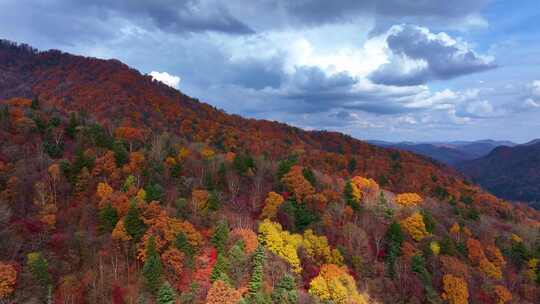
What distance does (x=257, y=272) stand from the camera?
1932 inches

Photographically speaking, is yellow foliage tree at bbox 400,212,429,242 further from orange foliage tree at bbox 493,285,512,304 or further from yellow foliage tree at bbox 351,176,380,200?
orange foliage tree at bbox 493,285,512,304

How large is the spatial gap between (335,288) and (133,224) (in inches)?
1190

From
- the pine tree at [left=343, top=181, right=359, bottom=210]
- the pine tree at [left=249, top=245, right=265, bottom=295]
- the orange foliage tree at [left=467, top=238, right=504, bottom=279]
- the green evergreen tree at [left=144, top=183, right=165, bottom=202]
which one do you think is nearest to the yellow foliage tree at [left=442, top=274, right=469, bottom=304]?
the orange foliage tree at [left=467, top=238, right=504, bottom=279]

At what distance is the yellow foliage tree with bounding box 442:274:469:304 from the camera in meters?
62.3

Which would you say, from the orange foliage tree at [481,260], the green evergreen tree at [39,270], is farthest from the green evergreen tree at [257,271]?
the orange foliage tree at [481,260]

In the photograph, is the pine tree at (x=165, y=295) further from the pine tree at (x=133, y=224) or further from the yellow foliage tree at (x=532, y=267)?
the yellow foliage tree at (x=532, y=267)

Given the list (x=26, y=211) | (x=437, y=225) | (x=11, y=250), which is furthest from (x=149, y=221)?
(x=437, y=225)

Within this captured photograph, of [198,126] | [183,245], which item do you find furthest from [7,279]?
[198,126]

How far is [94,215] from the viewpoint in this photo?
196 ft

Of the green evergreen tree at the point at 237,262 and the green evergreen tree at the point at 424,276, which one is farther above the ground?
the green evergreen tree at the point at 237,262

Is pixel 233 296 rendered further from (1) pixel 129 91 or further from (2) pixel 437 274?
(1) pixel 129 91

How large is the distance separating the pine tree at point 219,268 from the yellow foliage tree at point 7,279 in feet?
73.3

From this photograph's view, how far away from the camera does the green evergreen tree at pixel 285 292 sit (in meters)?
47.0

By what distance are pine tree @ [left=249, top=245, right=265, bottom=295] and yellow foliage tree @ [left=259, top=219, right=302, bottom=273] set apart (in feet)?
18.5
